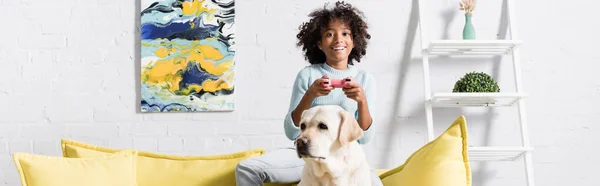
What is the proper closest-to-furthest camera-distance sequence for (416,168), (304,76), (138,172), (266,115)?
(416,168), (304,76), (138,172), (266,115)

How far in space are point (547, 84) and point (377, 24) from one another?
31.5 inches

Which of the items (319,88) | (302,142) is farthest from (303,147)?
(319,88)

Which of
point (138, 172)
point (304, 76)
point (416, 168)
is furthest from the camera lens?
point (138, 172)

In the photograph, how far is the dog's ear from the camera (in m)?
1.66

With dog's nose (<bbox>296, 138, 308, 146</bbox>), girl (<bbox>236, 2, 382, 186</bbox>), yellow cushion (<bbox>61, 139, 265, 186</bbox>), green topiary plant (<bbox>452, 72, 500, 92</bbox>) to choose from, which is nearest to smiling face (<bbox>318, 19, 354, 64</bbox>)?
girl (<bbox>236, 2, 382, 186</bbox>)

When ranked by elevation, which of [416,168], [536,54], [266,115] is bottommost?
[416,168]

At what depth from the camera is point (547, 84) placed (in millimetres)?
3131

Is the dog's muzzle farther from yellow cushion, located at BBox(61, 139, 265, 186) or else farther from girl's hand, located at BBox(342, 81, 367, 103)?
yellow cushion, located at BBox(61, 139, 265, 186)

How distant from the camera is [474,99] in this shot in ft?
9.70

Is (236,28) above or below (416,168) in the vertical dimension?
above

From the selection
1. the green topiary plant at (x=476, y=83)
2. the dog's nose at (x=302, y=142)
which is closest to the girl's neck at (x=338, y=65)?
the dog's nose at (x=302, y=142)

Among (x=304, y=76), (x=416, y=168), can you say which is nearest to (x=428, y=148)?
(x=416, y=168)

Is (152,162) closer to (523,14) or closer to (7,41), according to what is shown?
(7,41)

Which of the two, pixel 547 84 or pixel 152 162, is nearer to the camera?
pixel 152 162
